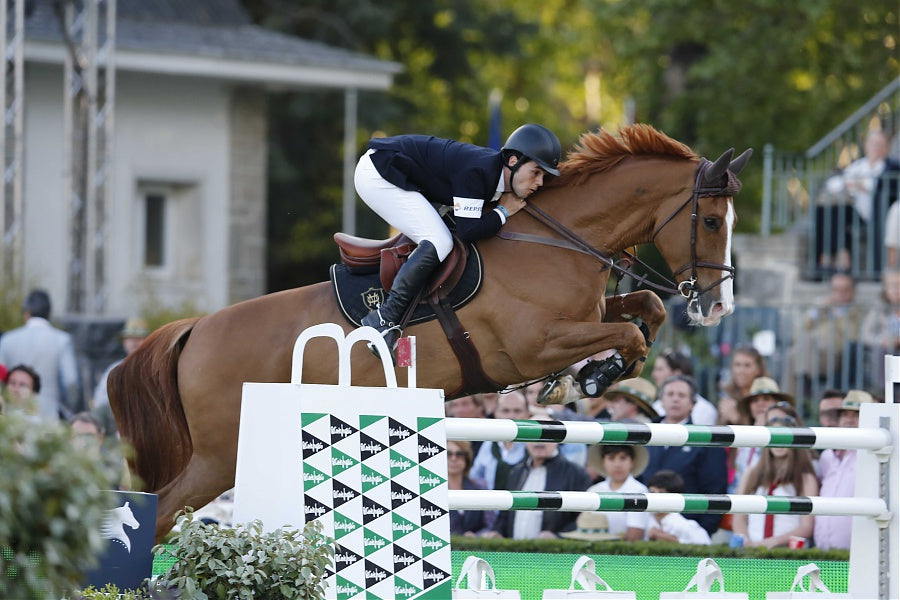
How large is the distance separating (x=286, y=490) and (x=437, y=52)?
64.6ft

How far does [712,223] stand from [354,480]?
2406mm

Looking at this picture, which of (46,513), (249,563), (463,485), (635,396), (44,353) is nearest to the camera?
(46,513)

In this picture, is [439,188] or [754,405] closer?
[439,188]

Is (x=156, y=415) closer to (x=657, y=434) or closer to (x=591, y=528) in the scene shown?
(x=657, y=434)

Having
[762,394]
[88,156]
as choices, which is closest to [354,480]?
[762,394]

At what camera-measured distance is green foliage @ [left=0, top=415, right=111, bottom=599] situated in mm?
3291

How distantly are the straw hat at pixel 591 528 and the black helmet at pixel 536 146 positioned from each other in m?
2.78

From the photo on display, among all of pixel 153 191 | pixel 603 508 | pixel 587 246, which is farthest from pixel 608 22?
pixel 603 508

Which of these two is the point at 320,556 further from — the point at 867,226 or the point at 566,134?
the point at 566,134

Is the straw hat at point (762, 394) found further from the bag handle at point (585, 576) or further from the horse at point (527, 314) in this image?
the bag handle at point (585, 576)

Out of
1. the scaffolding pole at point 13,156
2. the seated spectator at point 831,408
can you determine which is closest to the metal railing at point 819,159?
the seated spectator at point 831,408

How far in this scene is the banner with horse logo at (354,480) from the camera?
462 cm

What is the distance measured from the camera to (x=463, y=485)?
855 cm

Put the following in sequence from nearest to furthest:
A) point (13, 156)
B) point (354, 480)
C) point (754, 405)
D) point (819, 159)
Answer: point (354, 480), point (754, 405), point (13, 156), point (819, 159)
